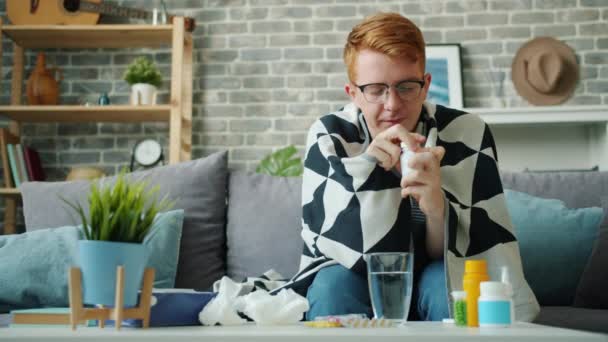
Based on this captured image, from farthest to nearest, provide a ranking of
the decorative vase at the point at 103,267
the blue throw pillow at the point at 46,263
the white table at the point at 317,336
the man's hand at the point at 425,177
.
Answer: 1. the blue throw pillow at the point at 46,263
2. the man's hand at the point at 425,177
3. the decorative vase at the point at 103,267
4. the white table at the point at 317,336

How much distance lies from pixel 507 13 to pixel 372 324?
12.3 ft

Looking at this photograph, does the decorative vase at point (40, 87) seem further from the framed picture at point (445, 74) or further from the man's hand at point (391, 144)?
the man's hand at point (391, 144)

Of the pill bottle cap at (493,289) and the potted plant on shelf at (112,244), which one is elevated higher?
the potted plant on shelf at (112,244)

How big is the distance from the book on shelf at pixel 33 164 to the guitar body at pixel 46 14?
78 centimetres

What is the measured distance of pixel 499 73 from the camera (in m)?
4.40

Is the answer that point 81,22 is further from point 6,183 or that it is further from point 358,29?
point 358,29

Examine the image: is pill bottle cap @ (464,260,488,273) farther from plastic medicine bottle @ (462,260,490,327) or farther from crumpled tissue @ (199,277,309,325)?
crumpled tissue @ (199,277,309,325)

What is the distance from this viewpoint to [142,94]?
4.23m

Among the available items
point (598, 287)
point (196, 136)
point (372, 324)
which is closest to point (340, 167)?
point (372, 324)

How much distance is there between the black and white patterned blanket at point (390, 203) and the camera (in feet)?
5.21

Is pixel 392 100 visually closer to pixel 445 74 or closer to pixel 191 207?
pixel 191 207

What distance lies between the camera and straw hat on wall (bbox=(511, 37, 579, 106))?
14.2 feet

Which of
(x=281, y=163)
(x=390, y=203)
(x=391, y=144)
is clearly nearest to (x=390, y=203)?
(x=390, y=203)

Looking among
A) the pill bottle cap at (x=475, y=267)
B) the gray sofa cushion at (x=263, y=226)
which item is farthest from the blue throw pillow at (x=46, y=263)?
the pill bottle cap at (x=475, y=267)
